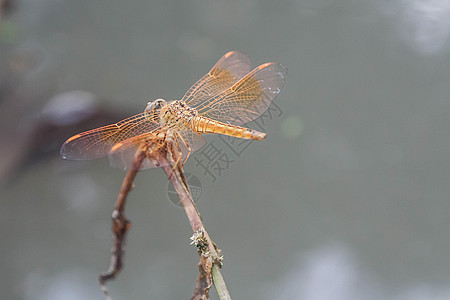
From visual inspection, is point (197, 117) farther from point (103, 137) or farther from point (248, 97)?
point (103, 137)

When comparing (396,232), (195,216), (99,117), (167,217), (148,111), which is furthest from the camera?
(99,117)

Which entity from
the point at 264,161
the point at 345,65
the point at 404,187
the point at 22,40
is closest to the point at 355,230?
the point at 404,187

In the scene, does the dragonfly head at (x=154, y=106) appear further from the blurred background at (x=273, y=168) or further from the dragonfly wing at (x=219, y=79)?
the blurred background at (x=273, y=168)

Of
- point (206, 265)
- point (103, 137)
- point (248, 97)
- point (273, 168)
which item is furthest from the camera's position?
point (273, 168)

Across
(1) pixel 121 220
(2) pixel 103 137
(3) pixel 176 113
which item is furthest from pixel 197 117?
(1) pixel 121 220

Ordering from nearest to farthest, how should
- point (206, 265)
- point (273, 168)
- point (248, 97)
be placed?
1. point (206, 265)
2. point (248, 97)
3. point (273, 168)

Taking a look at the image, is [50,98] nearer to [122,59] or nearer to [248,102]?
[122,59]
